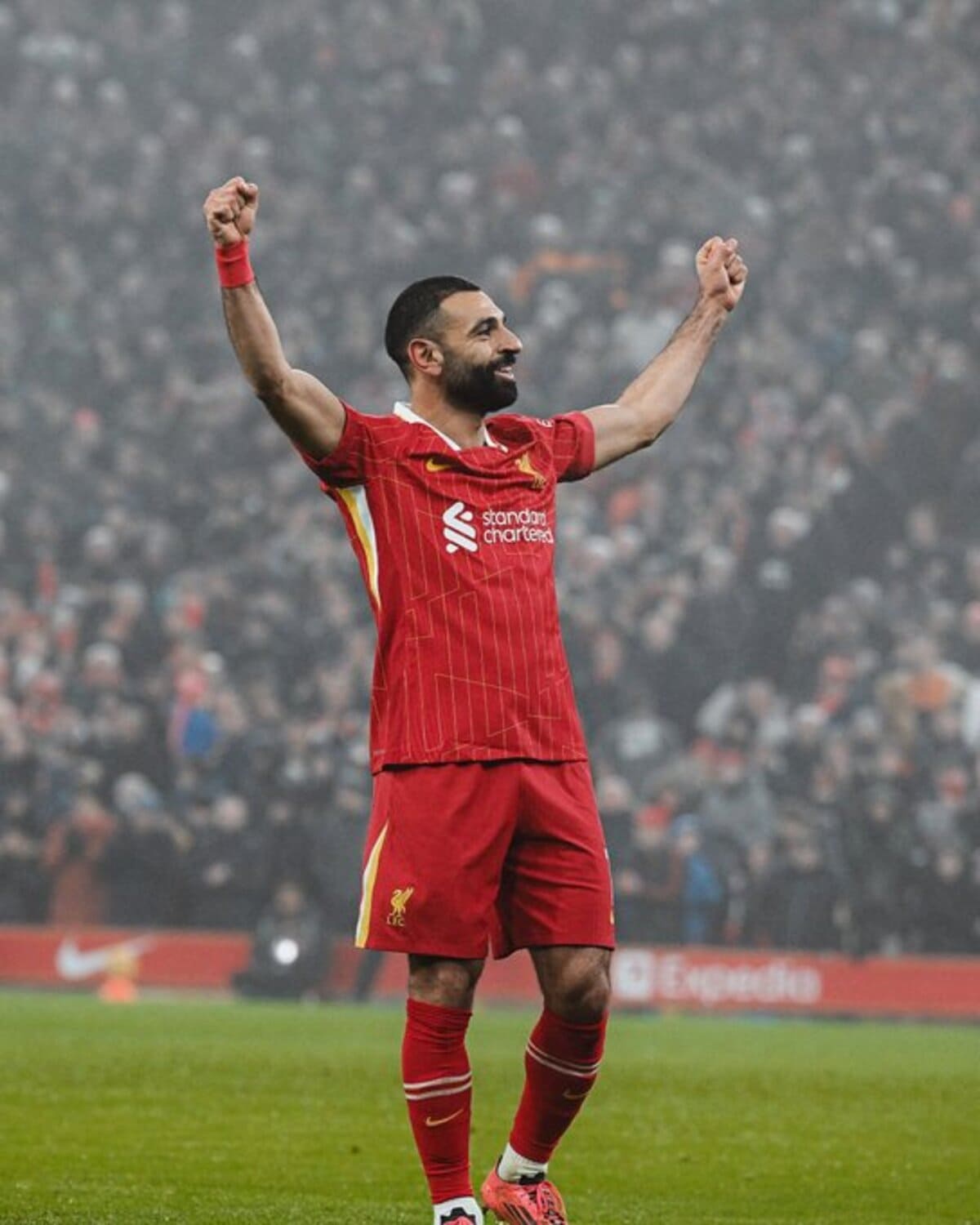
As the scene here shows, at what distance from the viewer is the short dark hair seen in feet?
19.5

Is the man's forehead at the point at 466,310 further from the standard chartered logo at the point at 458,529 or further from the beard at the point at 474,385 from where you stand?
the standard chartered logo at the point at 458,529

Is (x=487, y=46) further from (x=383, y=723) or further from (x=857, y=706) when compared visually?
(x=383, y=723)

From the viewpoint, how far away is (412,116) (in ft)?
84.8

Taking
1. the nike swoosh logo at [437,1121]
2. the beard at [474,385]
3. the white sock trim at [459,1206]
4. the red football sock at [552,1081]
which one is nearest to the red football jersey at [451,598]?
the beard at [474,385]

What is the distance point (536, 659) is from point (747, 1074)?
6500 mm

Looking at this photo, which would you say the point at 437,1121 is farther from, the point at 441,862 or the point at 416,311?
the point at 416,311

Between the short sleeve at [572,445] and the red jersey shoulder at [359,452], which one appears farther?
the short sleeve at [572,445]

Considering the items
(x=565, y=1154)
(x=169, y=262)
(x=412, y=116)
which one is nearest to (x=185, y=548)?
(x=169, y=262)

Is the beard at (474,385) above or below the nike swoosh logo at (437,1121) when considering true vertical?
above

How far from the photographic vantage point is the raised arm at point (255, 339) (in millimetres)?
5484

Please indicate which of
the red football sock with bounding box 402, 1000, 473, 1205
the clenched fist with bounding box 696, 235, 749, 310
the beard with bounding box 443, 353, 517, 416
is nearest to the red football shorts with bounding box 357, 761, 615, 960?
the red football sock with bounding box 402, 1000, 473, 1205

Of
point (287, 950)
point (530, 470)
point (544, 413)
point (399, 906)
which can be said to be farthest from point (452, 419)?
point (544, 413)

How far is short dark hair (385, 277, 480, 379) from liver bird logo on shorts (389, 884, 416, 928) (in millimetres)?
1320

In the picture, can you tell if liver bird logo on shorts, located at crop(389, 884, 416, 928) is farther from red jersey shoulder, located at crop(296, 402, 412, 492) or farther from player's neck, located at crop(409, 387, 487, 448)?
player's neck, located at crop(409, 387, 487, 448)
